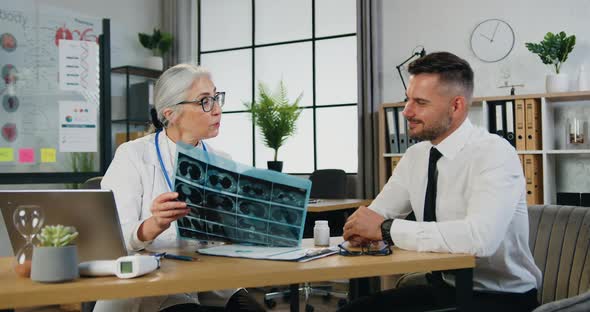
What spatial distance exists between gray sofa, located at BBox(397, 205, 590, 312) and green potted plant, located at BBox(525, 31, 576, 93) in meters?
2.42

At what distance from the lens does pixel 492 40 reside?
497 cm

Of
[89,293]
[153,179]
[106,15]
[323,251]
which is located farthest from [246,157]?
[89,293]

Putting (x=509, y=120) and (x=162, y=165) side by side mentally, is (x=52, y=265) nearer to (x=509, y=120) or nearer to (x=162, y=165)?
(x=162, y=165)

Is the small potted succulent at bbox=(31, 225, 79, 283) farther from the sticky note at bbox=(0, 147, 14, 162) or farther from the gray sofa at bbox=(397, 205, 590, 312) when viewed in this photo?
the sticky note at bbox=(0, 147, 14, 162)

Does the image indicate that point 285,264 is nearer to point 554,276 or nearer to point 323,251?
point 323,251

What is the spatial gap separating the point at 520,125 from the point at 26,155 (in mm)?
3541

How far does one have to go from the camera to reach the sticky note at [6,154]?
170 inches

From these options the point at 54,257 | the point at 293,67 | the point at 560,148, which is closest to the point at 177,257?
the point at 54,257

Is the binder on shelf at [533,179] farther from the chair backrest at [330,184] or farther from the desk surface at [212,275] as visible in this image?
the desk surface at [212,275]

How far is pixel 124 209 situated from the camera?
1994 mm

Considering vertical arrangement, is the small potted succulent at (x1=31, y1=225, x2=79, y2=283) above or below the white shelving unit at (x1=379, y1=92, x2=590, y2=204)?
below

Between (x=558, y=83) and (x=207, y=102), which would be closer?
(x=207, y=102)

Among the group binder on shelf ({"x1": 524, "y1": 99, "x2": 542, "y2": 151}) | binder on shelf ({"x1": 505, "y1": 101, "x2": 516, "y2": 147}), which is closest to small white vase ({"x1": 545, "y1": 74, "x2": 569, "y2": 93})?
binder on shelf ({"x1": 524, "y1": 99, "x2": 542, "y2": 151})

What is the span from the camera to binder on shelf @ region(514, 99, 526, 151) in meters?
4.42
